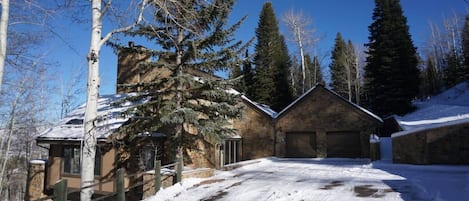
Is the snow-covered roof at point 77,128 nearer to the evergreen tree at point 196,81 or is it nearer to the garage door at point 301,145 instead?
the evergreen tree at point 196,81

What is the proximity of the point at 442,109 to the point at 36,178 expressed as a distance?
25.7 m

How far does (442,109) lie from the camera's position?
75.6 ft

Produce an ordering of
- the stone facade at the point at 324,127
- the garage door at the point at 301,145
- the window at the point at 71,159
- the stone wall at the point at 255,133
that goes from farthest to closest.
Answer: the stone wall at the point at 255,133
the garage door at the point at 301,145
the stone facade at the point at 324,127
the window at the point at 71,159

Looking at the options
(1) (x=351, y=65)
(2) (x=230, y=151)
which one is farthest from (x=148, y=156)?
(1) (x=351, y=65)

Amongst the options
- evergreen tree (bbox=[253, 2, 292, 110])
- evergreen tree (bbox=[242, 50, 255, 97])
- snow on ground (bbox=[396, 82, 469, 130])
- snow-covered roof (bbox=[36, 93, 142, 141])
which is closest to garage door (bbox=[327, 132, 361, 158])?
snow on ground (bbox=[396, 82, 469, 130])

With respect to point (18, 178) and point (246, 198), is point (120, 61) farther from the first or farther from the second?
point (18, 178)

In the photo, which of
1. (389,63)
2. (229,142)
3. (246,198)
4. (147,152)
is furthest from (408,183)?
(389,63)

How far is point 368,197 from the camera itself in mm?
7957

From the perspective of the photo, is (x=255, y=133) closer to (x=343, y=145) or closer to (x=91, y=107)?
(x=343, y=145)

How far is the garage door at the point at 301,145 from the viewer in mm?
22609

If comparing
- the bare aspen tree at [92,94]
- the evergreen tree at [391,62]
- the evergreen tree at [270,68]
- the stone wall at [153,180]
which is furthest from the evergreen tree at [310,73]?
the bare aspen tree at [92,94]

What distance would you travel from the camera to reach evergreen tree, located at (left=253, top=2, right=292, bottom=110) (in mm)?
32500

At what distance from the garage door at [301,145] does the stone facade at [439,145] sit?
26.2 ft

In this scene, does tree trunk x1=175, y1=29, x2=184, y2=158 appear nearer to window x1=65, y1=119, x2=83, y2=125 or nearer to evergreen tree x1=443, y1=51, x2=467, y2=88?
window x1=65, y1=119, x2=83, y2=125
